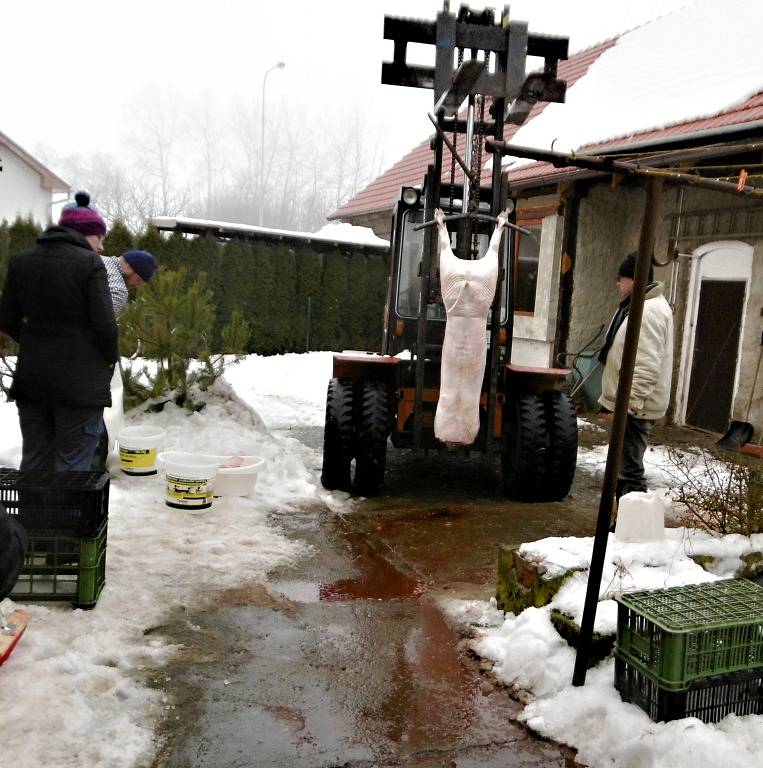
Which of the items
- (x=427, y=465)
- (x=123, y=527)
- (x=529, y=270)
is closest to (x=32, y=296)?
(x=123, y=527)

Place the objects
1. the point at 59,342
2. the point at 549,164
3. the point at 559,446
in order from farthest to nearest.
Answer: the point at 549,164, the point at 559,446, the point at 59,342

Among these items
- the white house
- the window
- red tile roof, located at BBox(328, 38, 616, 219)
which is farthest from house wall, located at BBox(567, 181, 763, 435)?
the white house

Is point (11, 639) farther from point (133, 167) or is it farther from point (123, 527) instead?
point (133, 167)

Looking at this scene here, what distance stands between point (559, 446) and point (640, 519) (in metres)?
2.27

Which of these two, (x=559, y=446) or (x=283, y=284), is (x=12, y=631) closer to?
(x=559, y=446)

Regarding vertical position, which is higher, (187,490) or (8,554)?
(8,554)

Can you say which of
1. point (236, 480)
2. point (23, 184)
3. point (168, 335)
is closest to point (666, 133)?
point (168, 335)

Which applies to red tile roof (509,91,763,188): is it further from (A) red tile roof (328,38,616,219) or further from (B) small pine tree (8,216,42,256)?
(B) small pine tree (8,216,42,256)

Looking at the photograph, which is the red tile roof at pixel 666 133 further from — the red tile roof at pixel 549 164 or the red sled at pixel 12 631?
the red sled at pixel 12 631

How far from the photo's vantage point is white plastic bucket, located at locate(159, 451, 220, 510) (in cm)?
508

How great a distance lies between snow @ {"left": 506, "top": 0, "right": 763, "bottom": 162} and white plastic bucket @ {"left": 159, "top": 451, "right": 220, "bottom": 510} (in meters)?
5.29

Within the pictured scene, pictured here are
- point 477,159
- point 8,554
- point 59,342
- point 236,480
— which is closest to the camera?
point 8,554

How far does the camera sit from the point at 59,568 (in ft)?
11.4

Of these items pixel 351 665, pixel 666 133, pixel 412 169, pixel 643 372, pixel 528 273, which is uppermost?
pixel 412 169
